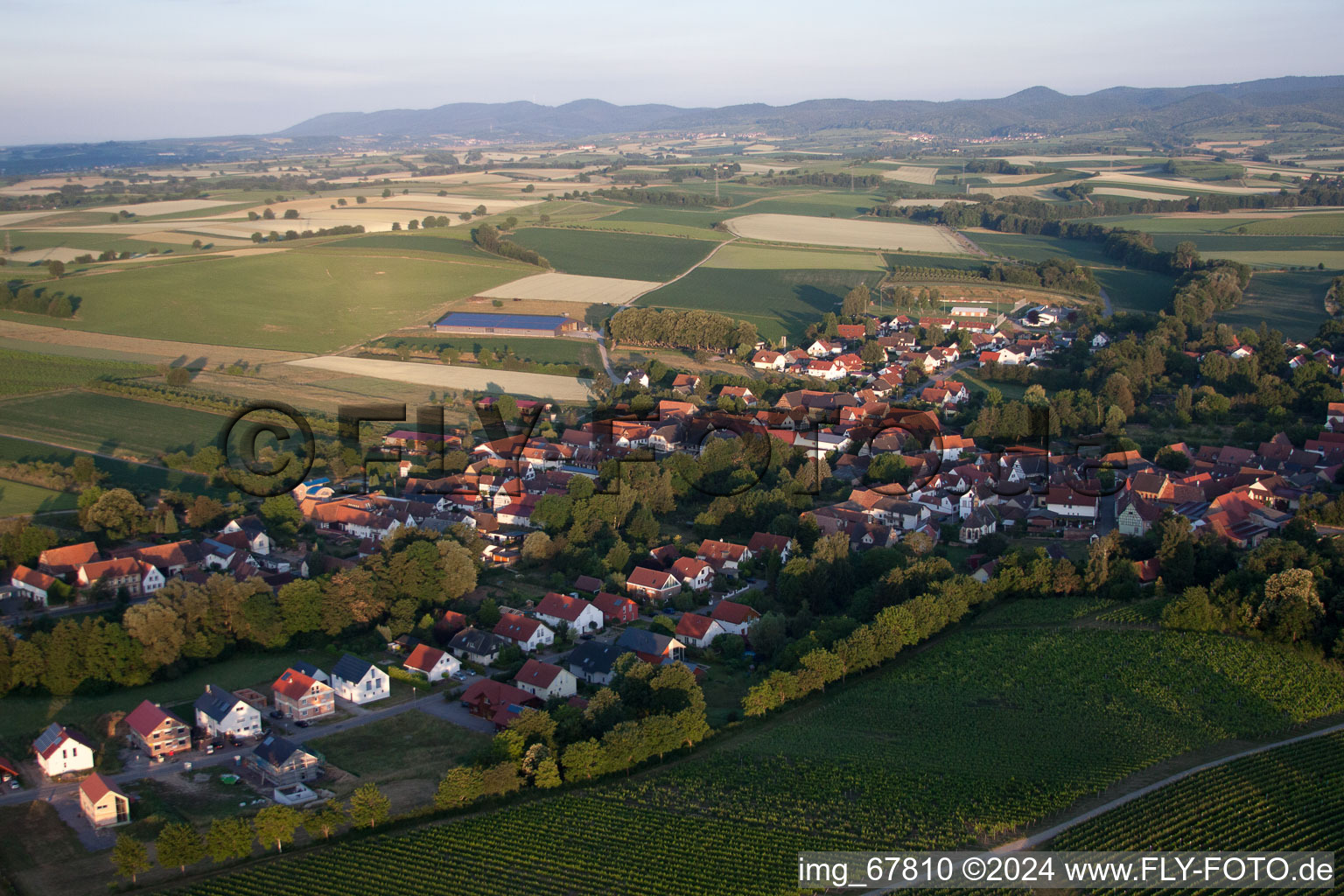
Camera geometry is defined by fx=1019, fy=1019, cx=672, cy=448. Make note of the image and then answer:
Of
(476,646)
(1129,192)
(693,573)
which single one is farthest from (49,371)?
(1129,192)

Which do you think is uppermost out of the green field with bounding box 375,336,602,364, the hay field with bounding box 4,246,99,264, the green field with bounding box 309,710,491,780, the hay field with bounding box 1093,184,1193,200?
the hay field with bounding box 1093,184,1193,200

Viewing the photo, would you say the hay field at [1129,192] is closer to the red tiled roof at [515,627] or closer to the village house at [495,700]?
the red tiled roof at [515,627]

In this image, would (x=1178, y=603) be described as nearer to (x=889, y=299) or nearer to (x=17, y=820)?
(x=17, y=820)

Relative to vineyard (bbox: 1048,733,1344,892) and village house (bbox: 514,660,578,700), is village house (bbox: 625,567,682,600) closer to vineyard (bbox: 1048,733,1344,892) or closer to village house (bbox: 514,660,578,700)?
village house (bbox: 514,660,578,700)

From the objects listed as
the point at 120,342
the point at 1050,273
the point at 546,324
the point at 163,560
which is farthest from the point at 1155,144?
the point at 163,560

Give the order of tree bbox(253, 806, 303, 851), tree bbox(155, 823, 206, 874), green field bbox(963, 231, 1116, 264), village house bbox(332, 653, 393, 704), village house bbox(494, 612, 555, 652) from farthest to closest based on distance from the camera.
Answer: green field bbox(963, 231, 1116, 264)
village house bbox(494, 612, 555, 652)
village house bbox(332, 653, 393, 704)
tree bbox(253, 806, 303, 851)
tree bbox(155, 823, 206, 874)

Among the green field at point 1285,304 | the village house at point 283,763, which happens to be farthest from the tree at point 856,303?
the village house at point 283,763

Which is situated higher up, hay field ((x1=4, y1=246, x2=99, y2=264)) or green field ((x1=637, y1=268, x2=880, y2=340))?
hay field ((x1=4, y1=246, x2=99, y2=264))

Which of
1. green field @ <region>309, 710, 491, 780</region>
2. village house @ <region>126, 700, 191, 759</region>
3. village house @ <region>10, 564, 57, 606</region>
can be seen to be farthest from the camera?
village house @ <region>10, 564, 57, 606</region>

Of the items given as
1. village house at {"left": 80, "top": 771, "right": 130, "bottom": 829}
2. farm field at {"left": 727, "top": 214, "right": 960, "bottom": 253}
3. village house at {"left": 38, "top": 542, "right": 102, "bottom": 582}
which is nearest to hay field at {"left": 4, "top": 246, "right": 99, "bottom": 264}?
village house at {"left": 38, "top": 542, "right": 102, "bottom": 582}
